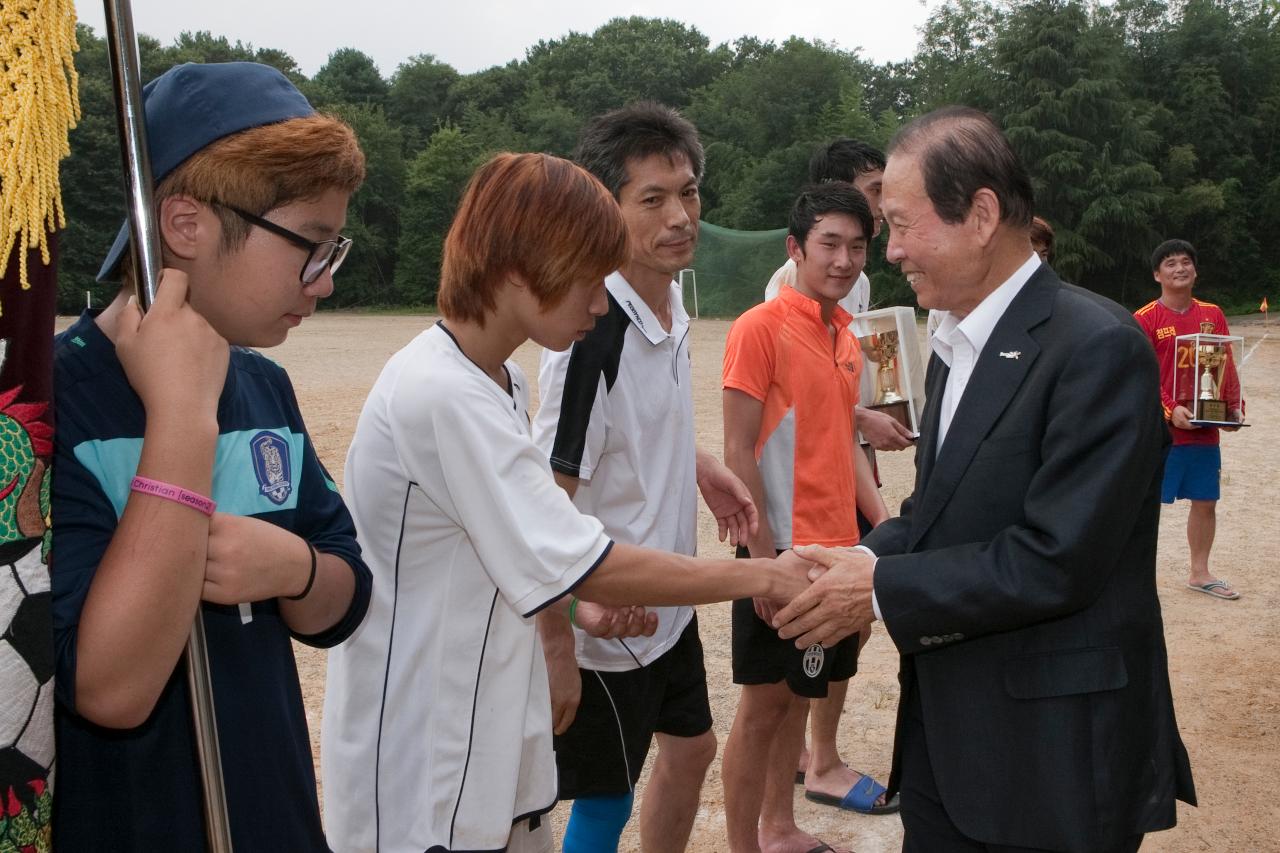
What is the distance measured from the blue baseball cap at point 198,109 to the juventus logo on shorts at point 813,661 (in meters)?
2.70

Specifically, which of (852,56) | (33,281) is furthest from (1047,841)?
(852,56)

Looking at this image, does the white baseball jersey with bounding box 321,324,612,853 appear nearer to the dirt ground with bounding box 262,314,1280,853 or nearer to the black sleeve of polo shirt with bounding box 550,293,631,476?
the black sleeve of polo shirt with bounding box 550,293,631,476

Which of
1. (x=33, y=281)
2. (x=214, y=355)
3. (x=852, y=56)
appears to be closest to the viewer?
(x=33, y=281)

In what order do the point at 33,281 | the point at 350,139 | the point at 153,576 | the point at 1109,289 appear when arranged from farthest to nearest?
the point at 1109,289
the point at 350,139
the point at 153,576
the point at 33,281

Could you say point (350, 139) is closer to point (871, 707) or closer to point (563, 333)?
point (563, 333)

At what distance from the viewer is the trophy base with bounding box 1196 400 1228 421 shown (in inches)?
273

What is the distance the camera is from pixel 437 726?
2125 millimetres

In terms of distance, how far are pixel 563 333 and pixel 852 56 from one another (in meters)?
69.0

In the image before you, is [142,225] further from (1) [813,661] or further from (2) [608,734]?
(1) [813,661]

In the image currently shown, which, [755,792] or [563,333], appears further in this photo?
[755,792]

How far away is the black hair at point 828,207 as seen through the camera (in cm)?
431

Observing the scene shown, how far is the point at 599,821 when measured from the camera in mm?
3240

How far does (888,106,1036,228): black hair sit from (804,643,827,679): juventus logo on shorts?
180 cm

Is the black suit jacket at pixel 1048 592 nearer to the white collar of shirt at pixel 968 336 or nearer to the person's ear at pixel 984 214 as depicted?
the white collar of shirt at pixel 968 336
